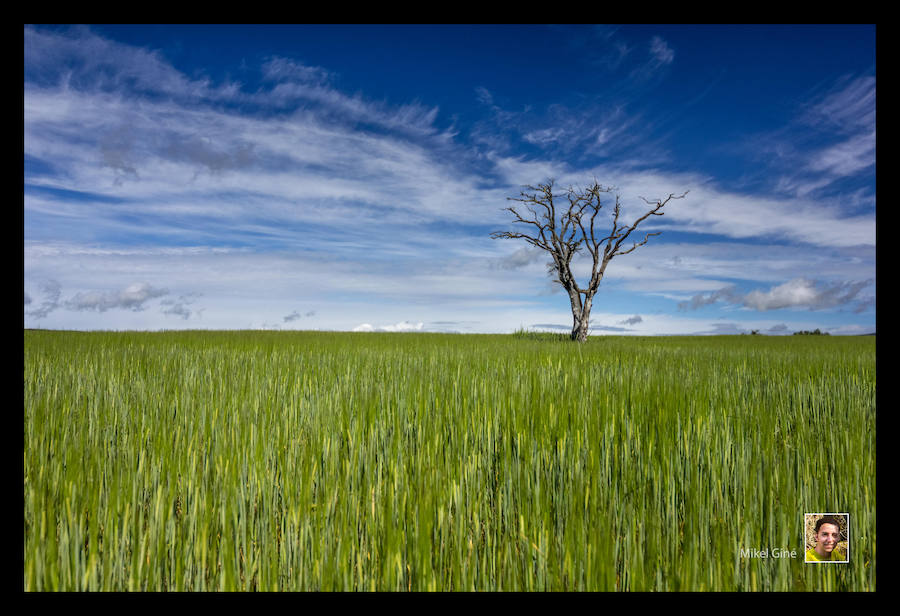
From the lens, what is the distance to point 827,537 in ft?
5.86

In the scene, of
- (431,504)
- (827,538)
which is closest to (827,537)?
(827,538)

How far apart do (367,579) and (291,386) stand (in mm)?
3939

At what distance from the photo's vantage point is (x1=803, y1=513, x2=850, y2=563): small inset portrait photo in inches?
68.8

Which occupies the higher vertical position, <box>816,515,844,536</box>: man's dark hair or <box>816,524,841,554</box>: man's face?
<box>816,515,844,536</box>: man's dark hair

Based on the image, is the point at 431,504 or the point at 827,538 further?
the point at 431,504

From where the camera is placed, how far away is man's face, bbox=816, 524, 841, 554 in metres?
1.76

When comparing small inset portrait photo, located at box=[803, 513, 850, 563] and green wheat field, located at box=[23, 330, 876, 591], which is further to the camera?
small inset portrait photo, located at box=[803, 513, 850, 563]

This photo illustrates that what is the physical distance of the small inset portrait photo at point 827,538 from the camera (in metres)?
1.75

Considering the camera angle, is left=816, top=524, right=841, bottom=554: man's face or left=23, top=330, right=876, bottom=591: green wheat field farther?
left=816, top=524, right=841, bottom=554: man's face

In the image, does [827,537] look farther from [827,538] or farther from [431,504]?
[431,504]

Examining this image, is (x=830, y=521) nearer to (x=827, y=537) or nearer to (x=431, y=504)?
(x=827, y=537)

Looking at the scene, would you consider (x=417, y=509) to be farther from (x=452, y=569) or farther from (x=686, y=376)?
(x=686, y=376)
